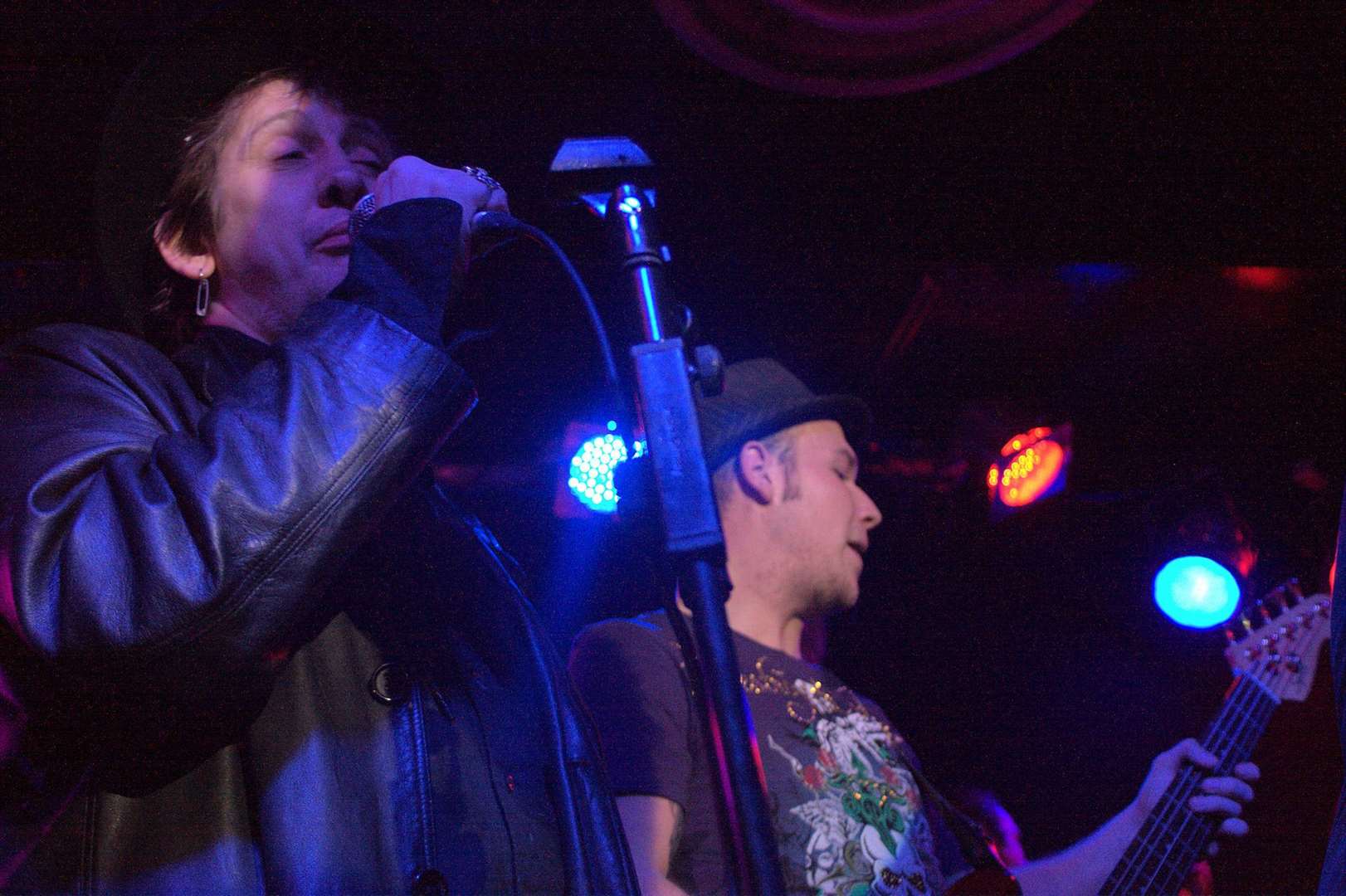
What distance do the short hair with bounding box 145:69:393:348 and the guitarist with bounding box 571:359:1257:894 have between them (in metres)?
1.01

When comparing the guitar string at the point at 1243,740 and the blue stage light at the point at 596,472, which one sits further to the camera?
the blue stage light at the point at 596,472

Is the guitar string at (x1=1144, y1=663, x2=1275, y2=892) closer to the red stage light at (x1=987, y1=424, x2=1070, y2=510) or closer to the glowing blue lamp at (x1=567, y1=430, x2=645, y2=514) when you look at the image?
the red stage light at (x1=987, y1=424, x2=1070, y2=510)

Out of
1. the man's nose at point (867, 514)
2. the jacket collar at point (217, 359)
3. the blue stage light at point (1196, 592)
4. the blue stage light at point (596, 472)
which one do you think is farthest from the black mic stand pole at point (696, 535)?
the blue stage light at point (1196, 592)

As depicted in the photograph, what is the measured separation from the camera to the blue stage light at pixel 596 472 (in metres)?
3.75

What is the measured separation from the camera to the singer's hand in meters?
1.07

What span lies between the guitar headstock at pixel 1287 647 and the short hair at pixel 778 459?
178 cm

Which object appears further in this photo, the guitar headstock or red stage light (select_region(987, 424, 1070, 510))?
red stage light (select_region(987, 424, 1070, 510))

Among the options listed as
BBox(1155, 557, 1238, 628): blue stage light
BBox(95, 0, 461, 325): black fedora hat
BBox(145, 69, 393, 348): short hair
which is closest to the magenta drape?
BBox(95, 0, 461, 325): black fedora hat

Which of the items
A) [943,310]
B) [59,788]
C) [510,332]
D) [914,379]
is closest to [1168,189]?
[943,310]

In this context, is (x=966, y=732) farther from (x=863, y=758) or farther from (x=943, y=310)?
(x=863, y=758)

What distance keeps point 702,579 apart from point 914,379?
3666 mm

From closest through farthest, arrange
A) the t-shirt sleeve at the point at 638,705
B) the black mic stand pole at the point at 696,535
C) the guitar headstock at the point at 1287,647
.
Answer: the black mic stand pole at the point at 696,535 < the t-shirt sleeve at the point at 638,705 < the guitar headstock at the point at 1287,647

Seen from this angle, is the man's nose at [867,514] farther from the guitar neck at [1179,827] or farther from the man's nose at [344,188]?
the man's nose at [344,188]

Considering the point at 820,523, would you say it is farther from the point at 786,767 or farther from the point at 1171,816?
the point at 1171,816
